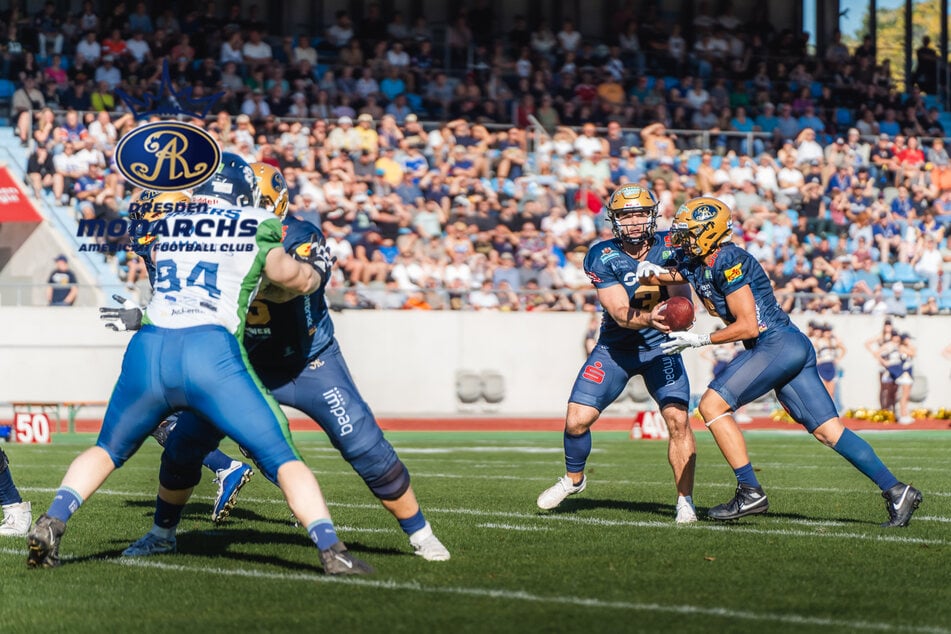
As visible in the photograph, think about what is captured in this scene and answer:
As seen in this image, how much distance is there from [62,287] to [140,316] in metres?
14.5

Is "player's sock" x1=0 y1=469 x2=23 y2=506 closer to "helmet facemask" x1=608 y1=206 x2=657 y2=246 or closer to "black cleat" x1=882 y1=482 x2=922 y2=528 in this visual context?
"helmet facemask" x1=608 y1=206 x2=657 y2=246

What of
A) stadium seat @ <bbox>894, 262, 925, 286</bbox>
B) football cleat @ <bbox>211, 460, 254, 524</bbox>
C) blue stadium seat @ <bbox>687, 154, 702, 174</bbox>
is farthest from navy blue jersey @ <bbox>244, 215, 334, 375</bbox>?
stadium seat @ <bbox>894, 262, 925, 286</bbox>

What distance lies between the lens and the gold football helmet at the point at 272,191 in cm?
689

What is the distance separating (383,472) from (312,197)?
A: 1535cm

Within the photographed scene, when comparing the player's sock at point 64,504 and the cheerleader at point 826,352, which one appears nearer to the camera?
the player's sock at point 64,504

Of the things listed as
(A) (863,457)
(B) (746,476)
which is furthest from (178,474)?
(A) (863,457)

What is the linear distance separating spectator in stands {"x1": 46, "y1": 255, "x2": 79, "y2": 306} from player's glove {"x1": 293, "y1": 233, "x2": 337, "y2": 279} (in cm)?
1463

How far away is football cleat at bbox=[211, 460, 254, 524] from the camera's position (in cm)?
837

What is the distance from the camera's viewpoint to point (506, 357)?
892 inches

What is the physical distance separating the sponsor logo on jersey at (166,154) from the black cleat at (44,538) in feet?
14.9

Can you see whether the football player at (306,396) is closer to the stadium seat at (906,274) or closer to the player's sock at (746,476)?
the player's sock at (746,476)

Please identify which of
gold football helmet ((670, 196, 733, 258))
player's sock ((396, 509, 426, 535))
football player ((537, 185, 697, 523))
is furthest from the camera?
football player ((537, 185, 697, 523))

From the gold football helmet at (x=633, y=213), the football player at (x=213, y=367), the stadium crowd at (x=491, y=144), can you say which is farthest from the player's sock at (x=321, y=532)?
the stadium crowd at (x=491, y=144)

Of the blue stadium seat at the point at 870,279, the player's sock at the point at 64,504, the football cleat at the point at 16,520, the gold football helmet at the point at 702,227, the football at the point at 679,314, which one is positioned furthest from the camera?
the blue stadium seat at the point at 870,279
